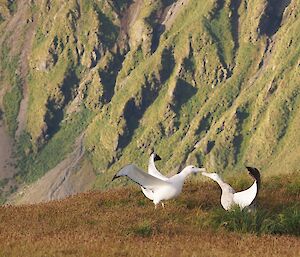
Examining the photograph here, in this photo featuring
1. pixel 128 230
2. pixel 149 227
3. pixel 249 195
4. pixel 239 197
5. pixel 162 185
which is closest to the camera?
pixel 128 230

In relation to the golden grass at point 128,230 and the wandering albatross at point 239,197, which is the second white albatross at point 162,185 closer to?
the golden grass at point 128,230

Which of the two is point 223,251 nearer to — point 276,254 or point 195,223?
point 276,254

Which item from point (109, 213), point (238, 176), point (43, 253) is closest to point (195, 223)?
point (109, 213)

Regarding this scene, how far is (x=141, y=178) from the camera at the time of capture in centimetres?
Result: 1548

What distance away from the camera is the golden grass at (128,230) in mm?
11383

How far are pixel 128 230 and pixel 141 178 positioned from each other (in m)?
2.19

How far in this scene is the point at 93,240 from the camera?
12.0 m

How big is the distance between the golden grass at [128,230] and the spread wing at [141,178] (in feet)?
2.46

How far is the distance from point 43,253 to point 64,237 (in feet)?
5.20

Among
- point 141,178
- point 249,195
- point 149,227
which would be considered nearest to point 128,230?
point 149,227

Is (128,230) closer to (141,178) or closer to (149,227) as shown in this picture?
(149,227)

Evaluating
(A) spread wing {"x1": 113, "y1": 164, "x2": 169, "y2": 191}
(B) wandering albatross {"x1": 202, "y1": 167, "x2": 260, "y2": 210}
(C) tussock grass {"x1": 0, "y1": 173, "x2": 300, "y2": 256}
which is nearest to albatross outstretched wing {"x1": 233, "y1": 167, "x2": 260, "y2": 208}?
(B) wandering albatross {"x1": 202, "y1": 167, "x2": 260, "y2": 210}

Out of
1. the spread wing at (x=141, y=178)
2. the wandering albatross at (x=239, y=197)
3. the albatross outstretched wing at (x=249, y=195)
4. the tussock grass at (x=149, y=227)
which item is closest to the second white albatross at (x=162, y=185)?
the spread wing at (x=141, y=178)

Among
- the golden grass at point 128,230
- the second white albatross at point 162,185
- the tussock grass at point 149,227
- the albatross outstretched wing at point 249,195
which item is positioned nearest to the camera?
the golden grass at point 128,230
